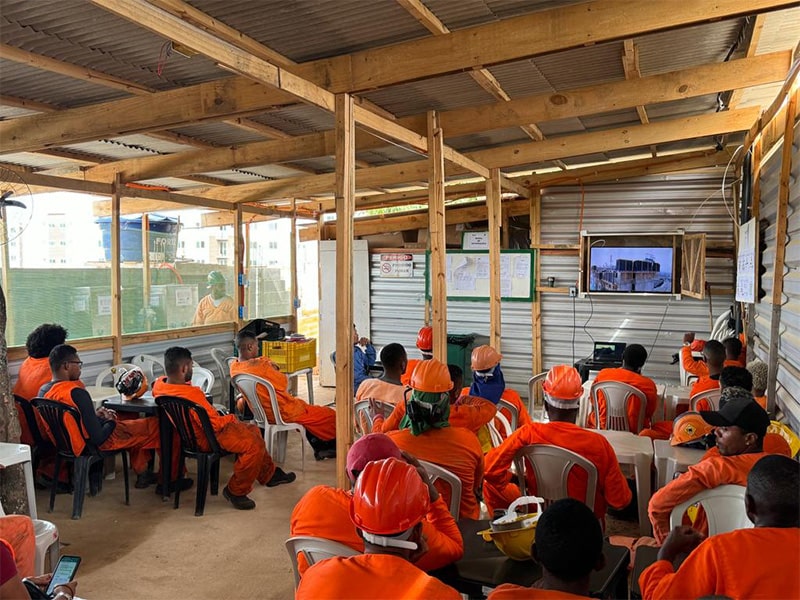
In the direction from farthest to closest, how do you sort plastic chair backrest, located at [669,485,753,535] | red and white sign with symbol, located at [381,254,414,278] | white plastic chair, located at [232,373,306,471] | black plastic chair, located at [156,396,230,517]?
red and white sign with symbol, located at [381,254,414,278] → white plastic chair, located at [232,373,306,471] → black plastic chair, located at [156,396,230,517] → plastic chair backrest, located at [669,485,753,535]

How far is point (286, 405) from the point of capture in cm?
598

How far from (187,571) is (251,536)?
626mm

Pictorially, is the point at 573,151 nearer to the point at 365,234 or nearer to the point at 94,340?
the point at 365,234

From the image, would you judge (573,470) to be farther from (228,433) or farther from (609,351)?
(609,351)

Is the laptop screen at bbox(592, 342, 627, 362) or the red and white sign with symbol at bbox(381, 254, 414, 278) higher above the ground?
the red and white sign with symbol at bbox(381, 254, 414, 278)

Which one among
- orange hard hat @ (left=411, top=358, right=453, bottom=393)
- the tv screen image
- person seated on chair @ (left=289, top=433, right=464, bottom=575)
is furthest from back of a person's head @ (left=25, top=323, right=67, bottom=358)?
the tv screen image

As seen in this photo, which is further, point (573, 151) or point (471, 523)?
point (573, 151)

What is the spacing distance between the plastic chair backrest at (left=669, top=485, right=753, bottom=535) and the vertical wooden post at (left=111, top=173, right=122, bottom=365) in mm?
6452

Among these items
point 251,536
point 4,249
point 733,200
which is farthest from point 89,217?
point 733,200

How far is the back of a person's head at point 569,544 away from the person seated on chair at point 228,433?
3.82 m

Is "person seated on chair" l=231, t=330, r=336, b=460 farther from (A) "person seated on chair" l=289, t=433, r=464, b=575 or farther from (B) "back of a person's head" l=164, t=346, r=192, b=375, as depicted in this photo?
(A) "person seated on chair" l=289, t=433, r=464, b=575

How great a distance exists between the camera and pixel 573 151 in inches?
273

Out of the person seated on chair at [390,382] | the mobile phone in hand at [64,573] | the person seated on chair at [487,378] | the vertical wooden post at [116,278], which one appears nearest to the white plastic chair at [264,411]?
the person seated on chair at [390,382]

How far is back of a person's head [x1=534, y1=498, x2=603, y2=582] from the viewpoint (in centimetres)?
170
